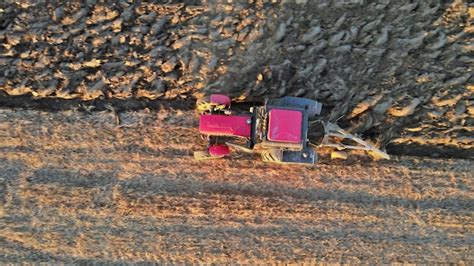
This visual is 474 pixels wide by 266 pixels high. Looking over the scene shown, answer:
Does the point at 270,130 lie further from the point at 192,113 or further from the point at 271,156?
the point at 192,113

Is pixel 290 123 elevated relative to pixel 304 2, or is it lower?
lower

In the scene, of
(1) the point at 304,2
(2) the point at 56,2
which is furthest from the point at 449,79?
(2) the point at 56,2

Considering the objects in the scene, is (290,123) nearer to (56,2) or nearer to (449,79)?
(449,79)

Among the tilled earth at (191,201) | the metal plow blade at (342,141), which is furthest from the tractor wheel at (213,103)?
the metal plow blade at (342,141)

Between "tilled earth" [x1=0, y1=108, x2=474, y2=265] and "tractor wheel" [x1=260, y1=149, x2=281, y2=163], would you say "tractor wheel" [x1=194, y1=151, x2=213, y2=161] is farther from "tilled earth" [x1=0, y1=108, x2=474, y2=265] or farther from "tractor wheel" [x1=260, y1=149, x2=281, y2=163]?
"tractor wheel" [x1=260, y1=149, x2=281, y2=163]

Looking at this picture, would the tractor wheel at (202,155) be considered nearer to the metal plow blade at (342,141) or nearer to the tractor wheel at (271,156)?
the tractor wheel at (271,156)

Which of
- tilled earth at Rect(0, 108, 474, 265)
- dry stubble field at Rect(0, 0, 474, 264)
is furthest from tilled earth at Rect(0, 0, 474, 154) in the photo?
tilled earth at Rect(0, 108, 474, 265)
